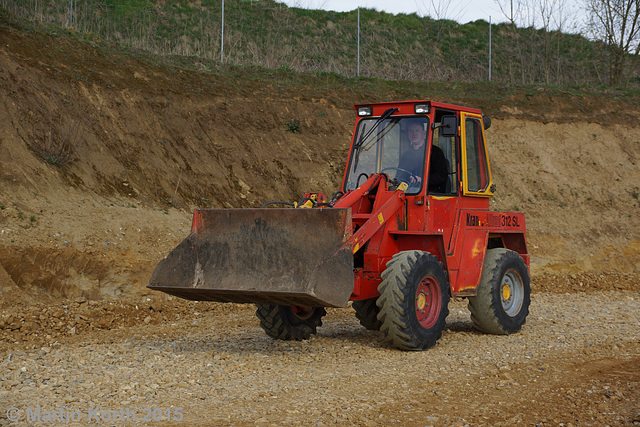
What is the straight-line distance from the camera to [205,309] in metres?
10.8

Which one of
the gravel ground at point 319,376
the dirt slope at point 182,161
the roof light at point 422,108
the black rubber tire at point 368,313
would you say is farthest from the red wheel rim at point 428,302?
the dirt slope at point 182,161

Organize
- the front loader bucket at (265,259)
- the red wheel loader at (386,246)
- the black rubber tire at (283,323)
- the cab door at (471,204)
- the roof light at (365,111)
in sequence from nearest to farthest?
the front loader bucket at (265,259) → the red wheel loader at (386,246) → the black rubber tire at (283,323) → the cab door at (471,204) → the roof light at (365,111)

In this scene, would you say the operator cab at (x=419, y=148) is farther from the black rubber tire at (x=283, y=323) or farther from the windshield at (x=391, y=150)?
the black rubber tire at (x=283, y=323)

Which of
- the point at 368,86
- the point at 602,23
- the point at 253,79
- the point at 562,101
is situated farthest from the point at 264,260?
the point at 602,23

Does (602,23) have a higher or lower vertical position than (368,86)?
higher

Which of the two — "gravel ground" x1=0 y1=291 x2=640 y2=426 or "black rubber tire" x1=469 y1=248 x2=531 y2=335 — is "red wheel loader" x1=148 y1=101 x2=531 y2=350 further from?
"gravel ground" x1=0 y1=291 x2=640 y2=426

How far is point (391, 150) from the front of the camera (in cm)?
834

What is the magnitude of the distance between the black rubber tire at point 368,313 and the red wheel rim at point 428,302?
1.12 metres

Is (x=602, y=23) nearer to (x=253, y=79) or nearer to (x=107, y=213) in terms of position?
(x=253, y=79)

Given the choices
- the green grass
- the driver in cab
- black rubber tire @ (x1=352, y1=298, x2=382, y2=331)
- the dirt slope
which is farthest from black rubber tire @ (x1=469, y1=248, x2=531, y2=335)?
the green grass

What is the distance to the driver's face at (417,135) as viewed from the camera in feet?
26.5

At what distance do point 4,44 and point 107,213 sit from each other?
4.85 m

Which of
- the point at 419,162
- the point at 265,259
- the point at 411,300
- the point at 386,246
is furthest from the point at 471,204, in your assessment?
the point at 265,259

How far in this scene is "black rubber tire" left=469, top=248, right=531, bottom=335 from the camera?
8.55 m
